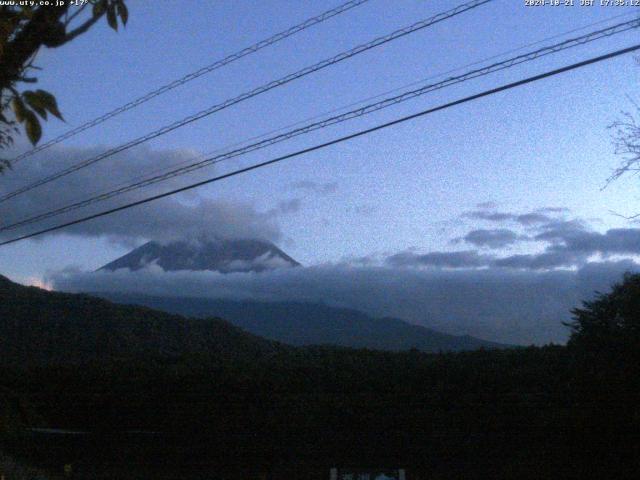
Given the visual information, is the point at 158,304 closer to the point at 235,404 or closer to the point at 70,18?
the point at 235,404

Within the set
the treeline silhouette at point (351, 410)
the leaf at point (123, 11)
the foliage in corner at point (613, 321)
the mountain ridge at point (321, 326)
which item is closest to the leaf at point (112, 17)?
the leaf at point (123, 11)

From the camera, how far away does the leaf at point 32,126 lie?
313 centimetres

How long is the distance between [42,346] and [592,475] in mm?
18418

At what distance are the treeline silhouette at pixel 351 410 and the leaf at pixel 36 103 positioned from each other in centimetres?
1001

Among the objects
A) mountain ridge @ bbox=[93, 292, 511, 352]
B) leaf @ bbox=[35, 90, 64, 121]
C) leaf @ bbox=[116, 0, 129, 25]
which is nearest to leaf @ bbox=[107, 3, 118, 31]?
leaf @ bbox=[116, 0, 129, 25]

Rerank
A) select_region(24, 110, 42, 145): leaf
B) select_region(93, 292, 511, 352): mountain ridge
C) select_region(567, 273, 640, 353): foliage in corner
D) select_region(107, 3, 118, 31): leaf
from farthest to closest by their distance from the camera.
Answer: select_region(93, 292, 511, 352): mountain ridge, select_region(567, 273, 640, 353): foliage in corner, select_region(107, 3, 118, 31): leaf, select_region(24, 110, 42, 145): leaf

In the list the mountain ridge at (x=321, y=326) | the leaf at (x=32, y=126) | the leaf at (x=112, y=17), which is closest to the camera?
the leaf at (x=32, y=126)

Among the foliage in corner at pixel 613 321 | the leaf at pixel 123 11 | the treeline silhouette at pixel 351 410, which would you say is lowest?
the treeline silhouette at pixel 351 410

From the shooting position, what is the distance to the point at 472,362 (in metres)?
15.9

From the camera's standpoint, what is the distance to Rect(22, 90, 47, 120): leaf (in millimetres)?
3139

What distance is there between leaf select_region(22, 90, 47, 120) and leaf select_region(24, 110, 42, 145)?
3 cm

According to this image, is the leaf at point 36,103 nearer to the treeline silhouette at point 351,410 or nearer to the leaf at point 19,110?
the leaf at point 19,110

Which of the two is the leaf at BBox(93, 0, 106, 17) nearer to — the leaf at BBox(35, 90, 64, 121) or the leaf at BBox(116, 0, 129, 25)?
the leaf at BBox(116, 0, 129, 25)

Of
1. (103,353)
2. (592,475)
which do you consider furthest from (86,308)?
(592,475)
